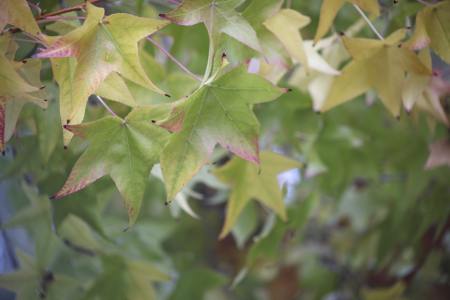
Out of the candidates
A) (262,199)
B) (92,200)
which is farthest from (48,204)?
(262,199)

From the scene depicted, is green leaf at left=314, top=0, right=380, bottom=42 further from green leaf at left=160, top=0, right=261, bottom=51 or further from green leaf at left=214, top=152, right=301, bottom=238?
green leaf at left=214, top=152, right=301, bottom=238

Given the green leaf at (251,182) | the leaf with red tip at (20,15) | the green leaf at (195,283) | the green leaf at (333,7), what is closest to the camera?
the leaf with red tip at (20,15)

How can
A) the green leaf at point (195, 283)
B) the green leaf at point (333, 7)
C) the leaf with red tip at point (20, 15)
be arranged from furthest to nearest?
the green leaf at point (195, 283), the green leaf at point (333, 7), the leaf with red tip at point (20, 15)

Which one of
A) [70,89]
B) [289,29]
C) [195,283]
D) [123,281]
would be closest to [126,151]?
[70,89]

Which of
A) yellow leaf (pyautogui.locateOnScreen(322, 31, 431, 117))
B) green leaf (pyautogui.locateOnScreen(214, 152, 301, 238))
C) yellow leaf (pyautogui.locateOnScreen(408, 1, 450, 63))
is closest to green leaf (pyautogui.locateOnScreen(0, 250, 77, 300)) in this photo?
green leaf (pyautogui.locateOnScreen(214, 152, 301, 238))

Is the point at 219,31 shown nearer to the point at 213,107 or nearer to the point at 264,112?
the point at 213,107

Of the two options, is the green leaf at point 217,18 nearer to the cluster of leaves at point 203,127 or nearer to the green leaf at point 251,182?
the cluster of leaves at point 203,127

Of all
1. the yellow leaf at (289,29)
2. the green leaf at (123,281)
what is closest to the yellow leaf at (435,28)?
the yellow leaf at (289,29)
